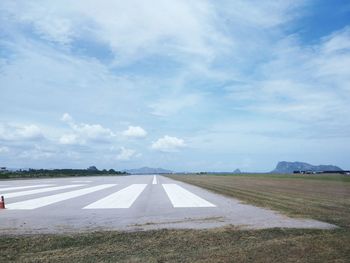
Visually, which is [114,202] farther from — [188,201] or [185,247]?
[185,247]

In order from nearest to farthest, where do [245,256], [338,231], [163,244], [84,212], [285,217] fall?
[245,256]
[163,244]
[338,231]
[285,217]
[84,212]

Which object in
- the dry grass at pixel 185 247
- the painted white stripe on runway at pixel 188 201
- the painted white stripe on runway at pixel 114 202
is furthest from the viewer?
the painted white stripe on runway at pixel 188 201

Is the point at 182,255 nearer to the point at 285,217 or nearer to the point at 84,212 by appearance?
the point at 285,217

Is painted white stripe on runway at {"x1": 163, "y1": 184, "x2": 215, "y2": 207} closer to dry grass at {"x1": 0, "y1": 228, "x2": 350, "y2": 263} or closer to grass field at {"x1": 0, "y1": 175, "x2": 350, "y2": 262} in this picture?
grass field at {"x1": 0, "y1": 175, "x2": 350, "y2": 262}

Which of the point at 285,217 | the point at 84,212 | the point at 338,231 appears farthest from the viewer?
the point at 84,212

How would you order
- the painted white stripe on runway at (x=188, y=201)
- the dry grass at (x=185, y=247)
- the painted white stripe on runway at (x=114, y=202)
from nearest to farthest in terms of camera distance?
the dry grass at (x=185, y=247)
the painted white stripe on runway at (x=114, y=202)
the painted white stripe on runway at (x=188, y=201)

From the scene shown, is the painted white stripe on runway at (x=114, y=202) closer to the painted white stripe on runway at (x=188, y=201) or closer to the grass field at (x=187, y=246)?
the painted white stripe on runway at (x=188, y=201)

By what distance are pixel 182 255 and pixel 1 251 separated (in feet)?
12.7

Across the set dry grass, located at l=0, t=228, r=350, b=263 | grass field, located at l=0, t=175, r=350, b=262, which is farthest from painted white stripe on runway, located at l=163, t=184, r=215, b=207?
dry grass, located at l=0, t=228, r=350, b=263

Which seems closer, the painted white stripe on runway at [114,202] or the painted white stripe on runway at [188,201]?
the painted white stripe on runway at [114,202]

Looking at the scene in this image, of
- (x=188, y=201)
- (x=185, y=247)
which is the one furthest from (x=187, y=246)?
(x=188, y=201)

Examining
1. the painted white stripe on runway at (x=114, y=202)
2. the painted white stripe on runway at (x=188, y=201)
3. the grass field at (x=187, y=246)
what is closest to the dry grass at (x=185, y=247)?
the grass field at (x=187, y=246)

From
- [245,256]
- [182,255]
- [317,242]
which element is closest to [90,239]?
[182,255]

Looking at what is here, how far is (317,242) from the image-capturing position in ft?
30.4
